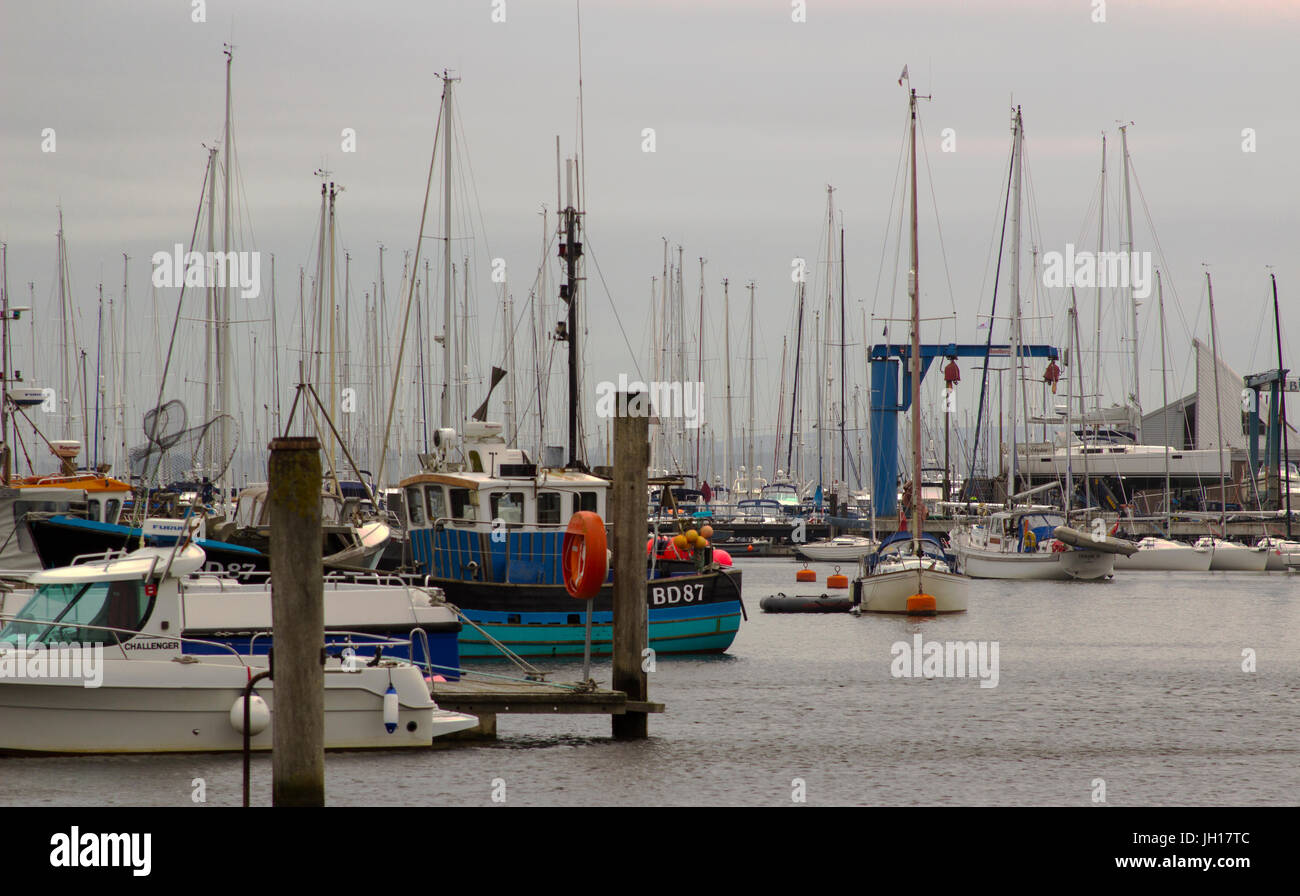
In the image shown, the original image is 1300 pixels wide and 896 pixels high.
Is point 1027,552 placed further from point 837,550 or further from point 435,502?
point 435,502

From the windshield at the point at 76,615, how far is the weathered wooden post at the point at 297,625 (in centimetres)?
558

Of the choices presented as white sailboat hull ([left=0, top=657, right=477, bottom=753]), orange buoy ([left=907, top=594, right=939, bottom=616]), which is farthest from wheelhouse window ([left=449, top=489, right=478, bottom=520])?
orange buoy ([left=907, top=594, right=939, bottom=616])

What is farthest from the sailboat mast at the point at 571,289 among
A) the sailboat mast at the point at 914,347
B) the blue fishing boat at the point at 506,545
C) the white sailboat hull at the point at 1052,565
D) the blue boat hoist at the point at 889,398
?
the blue boat hoist at the point at 889,398

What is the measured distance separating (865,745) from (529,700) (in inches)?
184

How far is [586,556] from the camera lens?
1678 cm

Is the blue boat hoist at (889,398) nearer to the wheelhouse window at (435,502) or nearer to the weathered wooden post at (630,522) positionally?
the wheelhouse window at (435,502)

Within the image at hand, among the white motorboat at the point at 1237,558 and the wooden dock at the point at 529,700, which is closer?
the wooden dock at the point at 529,700

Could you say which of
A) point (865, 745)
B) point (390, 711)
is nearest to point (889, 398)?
point (865, 745)

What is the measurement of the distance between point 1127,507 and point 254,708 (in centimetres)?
6378

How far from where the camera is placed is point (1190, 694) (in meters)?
24.5

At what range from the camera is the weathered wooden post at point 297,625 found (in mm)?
10133

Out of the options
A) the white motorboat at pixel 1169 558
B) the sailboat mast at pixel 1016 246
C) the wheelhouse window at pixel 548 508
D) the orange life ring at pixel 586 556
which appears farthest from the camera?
the white motorboat at pixel 1169 558

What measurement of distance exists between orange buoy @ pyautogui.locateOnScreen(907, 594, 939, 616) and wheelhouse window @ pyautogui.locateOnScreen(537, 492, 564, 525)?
44.4 feet
